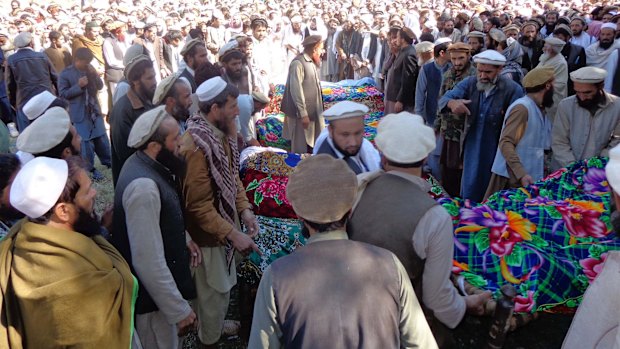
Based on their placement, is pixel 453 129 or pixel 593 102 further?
pixel 453 129

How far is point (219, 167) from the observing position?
3.13 m

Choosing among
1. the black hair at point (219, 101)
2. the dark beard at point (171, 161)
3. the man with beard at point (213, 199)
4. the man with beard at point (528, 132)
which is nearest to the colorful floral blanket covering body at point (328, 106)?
the man with beard at point (528, 132)

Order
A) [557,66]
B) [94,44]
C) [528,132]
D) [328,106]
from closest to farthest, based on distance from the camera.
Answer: [528,132]
[557,66]
[328,106]
[94,44]

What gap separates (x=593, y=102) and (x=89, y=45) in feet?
27.5

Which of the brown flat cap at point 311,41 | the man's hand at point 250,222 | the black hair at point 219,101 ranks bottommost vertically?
the man's hand at point 250,222

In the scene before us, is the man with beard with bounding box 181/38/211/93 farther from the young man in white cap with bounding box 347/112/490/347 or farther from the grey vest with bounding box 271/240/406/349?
the grey vest with bounding box 271/240/406/349

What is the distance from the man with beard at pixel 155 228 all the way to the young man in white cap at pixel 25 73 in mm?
5329

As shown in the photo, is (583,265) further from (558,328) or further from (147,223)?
(147,223)

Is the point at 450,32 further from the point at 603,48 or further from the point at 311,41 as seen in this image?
the point at 311,41

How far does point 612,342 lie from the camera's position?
1.62 meters

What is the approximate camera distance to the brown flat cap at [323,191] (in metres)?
1.79

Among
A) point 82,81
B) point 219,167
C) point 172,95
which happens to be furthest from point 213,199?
point 82,81

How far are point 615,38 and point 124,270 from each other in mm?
9226

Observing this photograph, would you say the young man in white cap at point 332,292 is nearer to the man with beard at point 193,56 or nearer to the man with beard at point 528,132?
the man with beard at point 528,132
